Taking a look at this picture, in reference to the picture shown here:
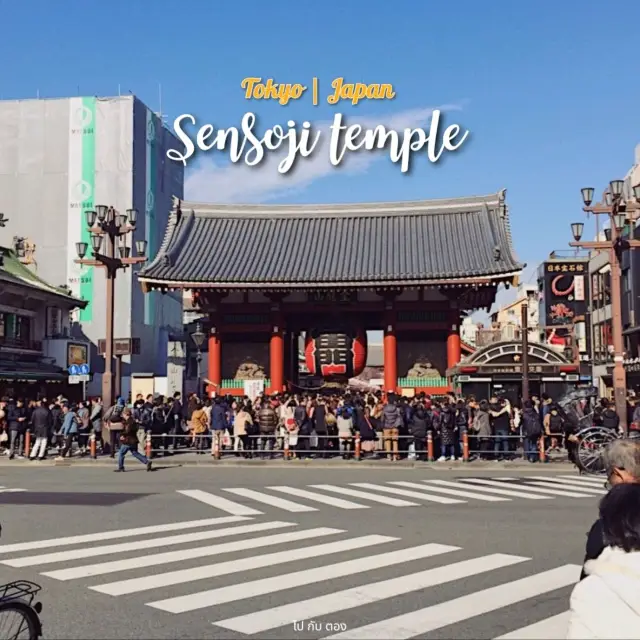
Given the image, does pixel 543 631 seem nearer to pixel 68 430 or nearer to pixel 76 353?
pixel 68 430

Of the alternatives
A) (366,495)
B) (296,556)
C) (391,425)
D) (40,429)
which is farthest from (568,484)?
(40,429)

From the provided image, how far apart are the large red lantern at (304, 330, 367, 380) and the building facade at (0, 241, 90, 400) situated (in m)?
10.1

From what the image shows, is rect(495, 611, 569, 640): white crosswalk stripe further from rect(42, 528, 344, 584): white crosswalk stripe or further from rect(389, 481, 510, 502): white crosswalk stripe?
rect(389, 481, 510, 502): white crosswalk stripe

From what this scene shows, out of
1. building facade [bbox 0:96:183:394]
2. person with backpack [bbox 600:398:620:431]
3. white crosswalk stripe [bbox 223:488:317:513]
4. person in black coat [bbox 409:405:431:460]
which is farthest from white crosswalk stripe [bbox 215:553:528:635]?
building facade [bbox 0:96:183:394]

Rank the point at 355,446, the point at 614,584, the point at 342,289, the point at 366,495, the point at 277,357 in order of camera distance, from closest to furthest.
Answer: the point at 614,584 → the point at 366,495 → the point at 355,446 → the point at 342,289 → the point at 277,357

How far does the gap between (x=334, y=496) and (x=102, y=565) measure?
5847mm

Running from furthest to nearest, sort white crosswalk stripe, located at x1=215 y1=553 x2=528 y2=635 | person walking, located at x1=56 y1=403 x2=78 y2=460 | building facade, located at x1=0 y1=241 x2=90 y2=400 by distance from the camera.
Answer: building facade, located at x1=0 y1=241 x2=90 y2=400 < person walking, located at x1=56 y1=403 x2=78 y2=460 < white crosswalk stripe, located at x1=215 y1=553 x2=528 y2=635

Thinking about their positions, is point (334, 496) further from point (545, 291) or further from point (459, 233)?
point (545, 291)

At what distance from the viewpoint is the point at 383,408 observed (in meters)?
19.8

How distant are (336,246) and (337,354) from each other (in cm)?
549

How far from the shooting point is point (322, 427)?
64.1 feet

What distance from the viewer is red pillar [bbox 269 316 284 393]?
28.2 m

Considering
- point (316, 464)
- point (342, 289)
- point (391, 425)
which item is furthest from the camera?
point (342, 289)

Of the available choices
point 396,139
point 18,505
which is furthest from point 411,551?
point 396,139
